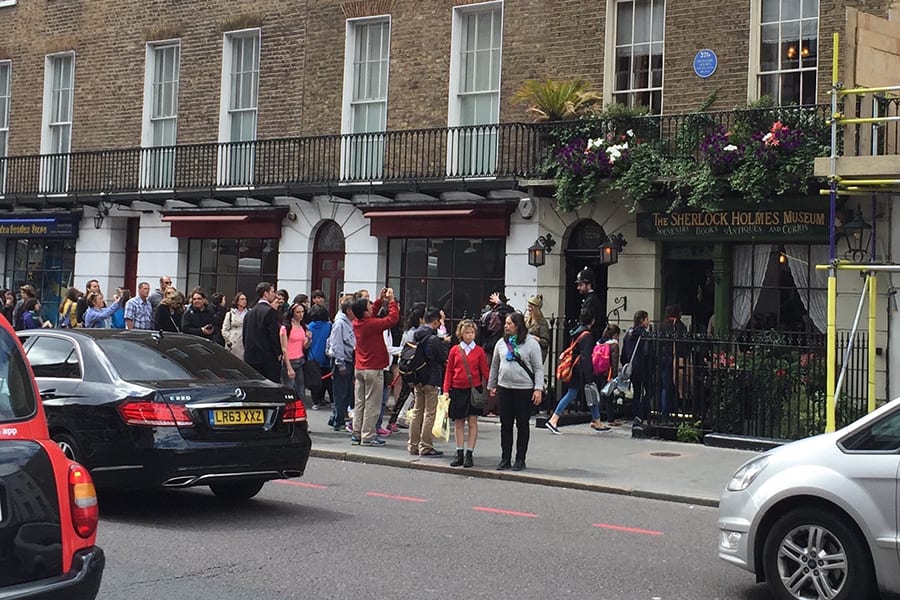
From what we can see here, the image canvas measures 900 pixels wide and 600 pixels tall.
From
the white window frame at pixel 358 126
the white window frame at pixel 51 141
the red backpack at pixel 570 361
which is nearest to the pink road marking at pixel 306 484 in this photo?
the red backpack at pixel 570 361

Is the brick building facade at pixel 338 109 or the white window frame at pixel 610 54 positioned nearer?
the brick building facade at pixel 338 109

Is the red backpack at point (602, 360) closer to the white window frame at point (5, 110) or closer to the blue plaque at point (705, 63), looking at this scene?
the blue plaque at point (705, 63)

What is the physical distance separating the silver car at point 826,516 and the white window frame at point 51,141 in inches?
855

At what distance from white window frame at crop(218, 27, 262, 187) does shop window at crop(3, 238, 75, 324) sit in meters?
5.11

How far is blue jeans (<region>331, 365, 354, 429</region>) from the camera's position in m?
15.0

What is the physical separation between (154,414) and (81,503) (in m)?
3.88

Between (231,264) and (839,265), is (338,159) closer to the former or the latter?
(231,264)

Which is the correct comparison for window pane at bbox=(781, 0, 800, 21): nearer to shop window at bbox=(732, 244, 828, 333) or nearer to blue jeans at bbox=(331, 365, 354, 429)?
shop window at bbox=(732, 244, 828, 333)

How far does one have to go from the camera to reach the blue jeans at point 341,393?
15.0 metres

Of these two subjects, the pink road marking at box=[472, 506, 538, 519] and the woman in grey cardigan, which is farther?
the woman in grey cardigan

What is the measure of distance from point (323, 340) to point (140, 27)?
1182 cm

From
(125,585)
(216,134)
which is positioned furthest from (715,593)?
(216,134)

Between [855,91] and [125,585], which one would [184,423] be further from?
[855,91]

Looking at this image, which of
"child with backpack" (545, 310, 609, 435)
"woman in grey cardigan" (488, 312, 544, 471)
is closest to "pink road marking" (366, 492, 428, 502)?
"woman in grey cardigan" (488, 312, 544, 471)
